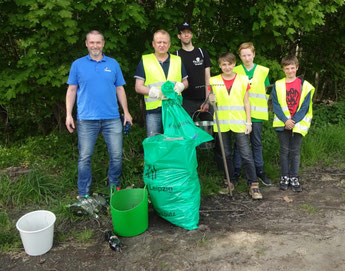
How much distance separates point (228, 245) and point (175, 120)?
1252 mm

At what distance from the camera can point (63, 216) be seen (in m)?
3.17

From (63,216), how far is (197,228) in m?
1.39

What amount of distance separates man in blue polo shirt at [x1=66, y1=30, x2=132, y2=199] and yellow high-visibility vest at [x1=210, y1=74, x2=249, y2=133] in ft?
3.60

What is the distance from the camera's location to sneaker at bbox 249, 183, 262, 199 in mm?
3522

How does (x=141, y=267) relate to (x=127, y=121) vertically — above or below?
below

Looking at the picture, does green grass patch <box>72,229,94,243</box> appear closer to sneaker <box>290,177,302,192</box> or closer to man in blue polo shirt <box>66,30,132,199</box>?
man in blue polo shirt <box>66,30,132,199</box>

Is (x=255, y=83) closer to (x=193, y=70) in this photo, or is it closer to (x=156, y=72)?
(x=193, y=70)

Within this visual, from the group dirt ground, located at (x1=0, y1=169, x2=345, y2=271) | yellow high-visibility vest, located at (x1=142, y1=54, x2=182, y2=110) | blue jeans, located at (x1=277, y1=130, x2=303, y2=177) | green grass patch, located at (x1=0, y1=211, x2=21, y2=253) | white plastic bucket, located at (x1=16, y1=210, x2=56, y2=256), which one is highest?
yellow high-visibility vest, located at (x1=142, y1=54, x2=182, y2=110)

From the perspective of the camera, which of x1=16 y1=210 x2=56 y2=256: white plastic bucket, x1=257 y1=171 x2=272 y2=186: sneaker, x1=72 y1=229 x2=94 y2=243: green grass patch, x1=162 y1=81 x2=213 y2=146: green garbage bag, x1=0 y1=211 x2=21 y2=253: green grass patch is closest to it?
x1=16 y1=210 x2=56 y2=256: white plastic bucket

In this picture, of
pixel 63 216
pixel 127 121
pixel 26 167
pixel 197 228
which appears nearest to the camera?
pixel 197 228

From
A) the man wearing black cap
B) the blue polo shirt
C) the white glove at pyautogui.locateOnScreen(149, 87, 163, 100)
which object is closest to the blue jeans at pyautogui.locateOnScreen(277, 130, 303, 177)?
the man wearing black cap

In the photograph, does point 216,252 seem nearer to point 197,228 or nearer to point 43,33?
point 197,228

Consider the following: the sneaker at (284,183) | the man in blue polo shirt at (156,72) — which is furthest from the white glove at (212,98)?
the sneaker at (284,183)

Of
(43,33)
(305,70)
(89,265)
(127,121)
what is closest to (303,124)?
(127,121)
